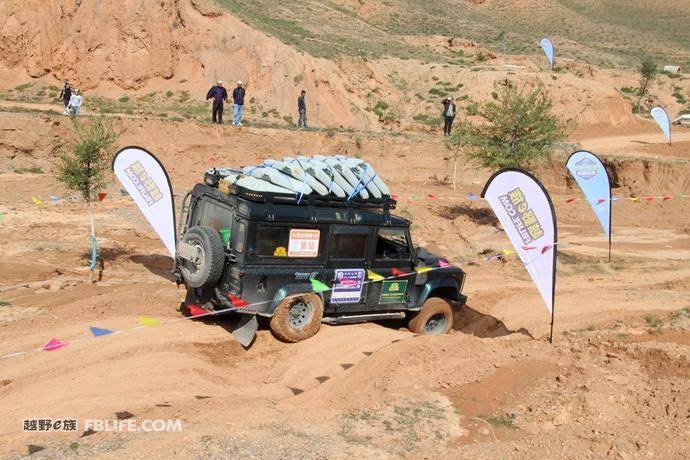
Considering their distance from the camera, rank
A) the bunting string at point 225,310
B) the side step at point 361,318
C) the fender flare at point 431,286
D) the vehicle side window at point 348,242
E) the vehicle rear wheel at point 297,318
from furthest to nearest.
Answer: the fender flare at point 431,286 → the side step at point 361,318 → the vehicle side window at point 348,242 → the vehicle rear wheel at point 297,318 → the bunting string at point 225,310

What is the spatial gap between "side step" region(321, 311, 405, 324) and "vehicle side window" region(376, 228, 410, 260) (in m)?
0.89

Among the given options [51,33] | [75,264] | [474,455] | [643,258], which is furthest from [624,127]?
[474,455]

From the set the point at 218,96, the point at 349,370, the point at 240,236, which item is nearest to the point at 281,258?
the point at 240,236

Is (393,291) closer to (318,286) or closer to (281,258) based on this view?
(318,286)

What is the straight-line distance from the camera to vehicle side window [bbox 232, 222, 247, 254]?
855 cm

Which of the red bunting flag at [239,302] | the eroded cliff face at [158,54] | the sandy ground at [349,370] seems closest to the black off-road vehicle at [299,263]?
the red bunting flag at [239,302]

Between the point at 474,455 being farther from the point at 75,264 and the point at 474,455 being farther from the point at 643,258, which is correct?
the point at 643,258

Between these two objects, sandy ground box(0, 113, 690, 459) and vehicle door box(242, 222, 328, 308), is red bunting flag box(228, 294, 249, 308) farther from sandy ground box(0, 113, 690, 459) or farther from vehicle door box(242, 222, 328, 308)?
sandy ground box(0, 113, 690, 459)

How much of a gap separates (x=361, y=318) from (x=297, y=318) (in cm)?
110

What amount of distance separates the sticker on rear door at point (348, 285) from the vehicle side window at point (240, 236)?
4.85 feet

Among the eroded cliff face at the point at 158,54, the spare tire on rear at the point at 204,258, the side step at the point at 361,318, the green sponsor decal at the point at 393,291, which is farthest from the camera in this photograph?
the eroded cliff face at the point at 158,54

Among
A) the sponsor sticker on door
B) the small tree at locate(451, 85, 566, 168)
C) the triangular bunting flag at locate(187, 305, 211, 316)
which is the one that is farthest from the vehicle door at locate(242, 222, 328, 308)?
the small tree at locate(451, 85, 566, 168)

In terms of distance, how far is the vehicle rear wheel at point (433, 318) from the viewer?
10102 millimetres

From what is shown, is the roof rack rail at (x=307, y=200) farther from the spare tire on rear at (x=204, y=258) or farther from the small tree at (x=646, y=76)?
the small tree at (x=646, y=76)
